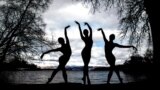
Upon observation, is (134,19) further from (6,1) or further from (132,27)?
(6,1)

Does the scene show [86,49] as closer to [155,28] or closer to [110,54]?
[110,54]

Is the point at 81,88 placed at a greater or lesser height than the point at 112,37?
lesser

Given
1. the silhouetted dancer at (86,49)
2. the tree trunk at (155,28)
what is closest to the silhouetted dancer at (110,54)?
the silhouetted dancer at (86,49)

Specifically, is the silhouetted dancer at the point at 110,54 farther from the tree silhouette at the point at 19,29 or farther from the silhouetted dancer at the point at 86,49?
the tree silhouette at the point at 19,29

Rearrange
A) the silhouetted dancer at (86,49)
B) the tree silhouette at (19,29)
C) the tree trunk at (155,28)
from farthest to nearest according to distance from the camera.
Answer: the tree silhouette at (19,29), the tree trunk at (155,28), the silhouetted dancer at (86,49)

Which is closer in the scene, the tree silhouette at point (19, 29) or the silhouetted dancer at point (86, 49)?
the silhouetted dancer at point (86, 49)

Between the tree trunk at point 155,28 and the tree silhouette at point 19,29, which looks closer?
the tree trunk at point 155,28

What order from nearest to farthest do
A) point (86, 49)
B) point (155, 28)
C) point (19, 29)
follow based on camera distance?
point (86, 49) → point (155, 28) → point (19, 29)

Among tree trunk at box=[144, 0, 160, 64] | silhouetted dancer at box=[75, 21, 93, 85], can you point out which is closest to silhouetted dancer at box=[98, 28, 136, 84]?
silhouetted dancer at box=[75, 21, 93, 85]

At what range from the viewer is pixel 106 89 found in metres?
10.1

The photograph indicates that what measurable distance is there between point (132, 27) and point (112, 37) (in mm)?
7084

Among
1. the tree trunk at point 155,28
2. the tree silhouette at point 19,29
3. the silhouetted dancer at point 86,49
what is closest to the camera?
the silhouetted dancer at point 86,49

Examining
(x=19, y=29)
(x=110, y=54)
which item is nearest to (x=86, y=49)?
(x=110, y=54)

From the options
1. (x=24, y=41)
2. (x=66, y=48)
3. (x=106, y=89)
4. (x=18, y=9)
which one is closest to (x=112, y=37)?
(x=66, y=48)
